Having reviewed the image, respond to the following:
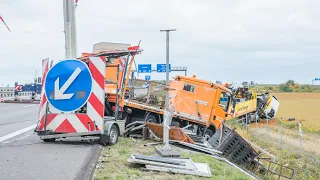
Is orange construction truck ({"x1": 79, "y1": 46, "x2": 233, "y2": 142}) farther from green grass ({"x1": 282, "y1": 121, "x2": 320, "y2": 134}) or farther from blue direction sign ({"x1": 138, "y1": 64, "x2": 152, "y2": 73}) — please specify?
blue direction sign ({"x1": 138, "y1": 64, "x2": 152, "y2": 73})

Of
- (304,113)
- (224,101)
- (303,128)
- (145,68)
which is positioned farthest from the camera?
(145,68)

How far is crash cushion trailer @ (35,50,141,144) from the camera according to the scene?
30.4 ft

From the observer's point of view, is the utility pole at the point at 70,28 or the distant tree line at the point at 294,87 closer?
the utility pole at the point at 70,28

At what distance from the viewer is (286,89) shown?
346ft

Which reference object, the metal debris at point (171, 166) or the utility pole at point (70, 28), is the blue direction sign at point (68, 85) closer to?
the metal debris at point (171, 166)

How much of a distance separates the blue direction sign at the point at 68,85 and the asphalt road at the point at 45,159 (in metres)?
0.93

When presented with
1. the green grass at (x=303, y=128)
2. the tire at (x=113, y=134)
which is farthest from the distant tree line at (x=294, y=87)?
the tire at (x=113, y=134)

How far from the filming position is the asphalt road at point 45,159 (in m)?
5.99

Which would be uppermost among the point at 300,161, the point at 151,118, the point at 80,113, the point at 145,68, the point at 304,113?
the point at 145,68

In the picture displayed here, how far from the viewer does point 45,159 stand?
7.22 meters

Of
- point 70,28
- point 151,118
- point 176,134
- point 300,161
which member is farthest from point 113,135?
point 300,161

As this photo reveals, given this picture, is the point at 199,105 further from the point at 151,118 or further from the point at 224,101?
the point at 151,118

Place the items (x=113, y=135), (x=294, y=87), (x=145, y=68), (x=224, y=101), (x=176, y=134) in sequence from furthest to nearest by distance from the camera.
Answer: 1. (x=294, y=87)
2. (x=145, y=68)
3. (x=224, y=101)
4. (x=176, y=134)
5. (x=113, y=135)

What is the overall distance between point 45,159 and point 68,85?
2.49 m
